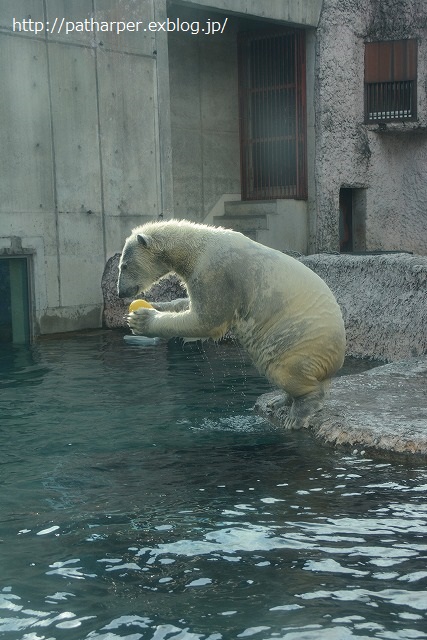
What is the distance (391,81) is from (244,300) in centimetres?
992

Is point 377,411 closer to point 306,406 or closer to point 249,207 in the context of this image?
point 306,406

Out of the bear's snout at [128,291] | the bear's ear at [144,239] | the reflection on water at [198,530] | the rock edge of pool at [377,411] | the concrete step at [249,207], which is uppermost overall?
the concrete step at [249,207]

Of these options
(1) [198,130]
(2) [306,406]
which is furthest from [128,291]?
(1) [198,130]

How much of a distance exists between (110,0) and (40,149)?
2.09m

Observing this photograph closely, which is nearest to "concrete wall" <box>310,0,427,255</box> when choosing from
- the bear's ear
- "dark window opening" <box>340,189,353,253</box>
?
"dark window opening" <box>340,189,353,253</box>

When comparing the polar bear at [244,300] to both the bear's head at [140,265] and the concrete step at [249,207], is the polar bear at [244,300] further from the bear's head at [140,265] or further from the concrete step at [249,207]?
the concrete step at [249,207]

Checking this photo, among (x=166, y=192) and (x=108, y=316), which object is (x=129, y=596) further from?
(x=166, y=192)

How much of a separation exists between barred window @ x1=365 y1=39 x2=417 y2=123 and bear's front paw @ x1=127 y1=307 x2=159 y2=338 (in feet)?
32.4

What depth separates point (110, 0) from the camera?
10.7m

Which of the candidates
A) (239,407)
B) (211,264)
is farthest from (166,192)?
(211,264)

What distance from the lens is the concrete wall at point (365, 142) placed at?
13.6 metres

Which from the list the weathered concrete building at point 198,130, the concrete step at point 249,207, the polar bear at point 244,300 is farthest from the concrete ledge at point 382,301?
the concrete step at point 249,207

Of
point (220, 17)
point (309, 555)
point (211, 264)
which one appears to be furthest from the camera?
point (220, 17)

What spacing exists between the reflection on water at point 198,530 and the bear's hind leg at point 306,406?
120mm
